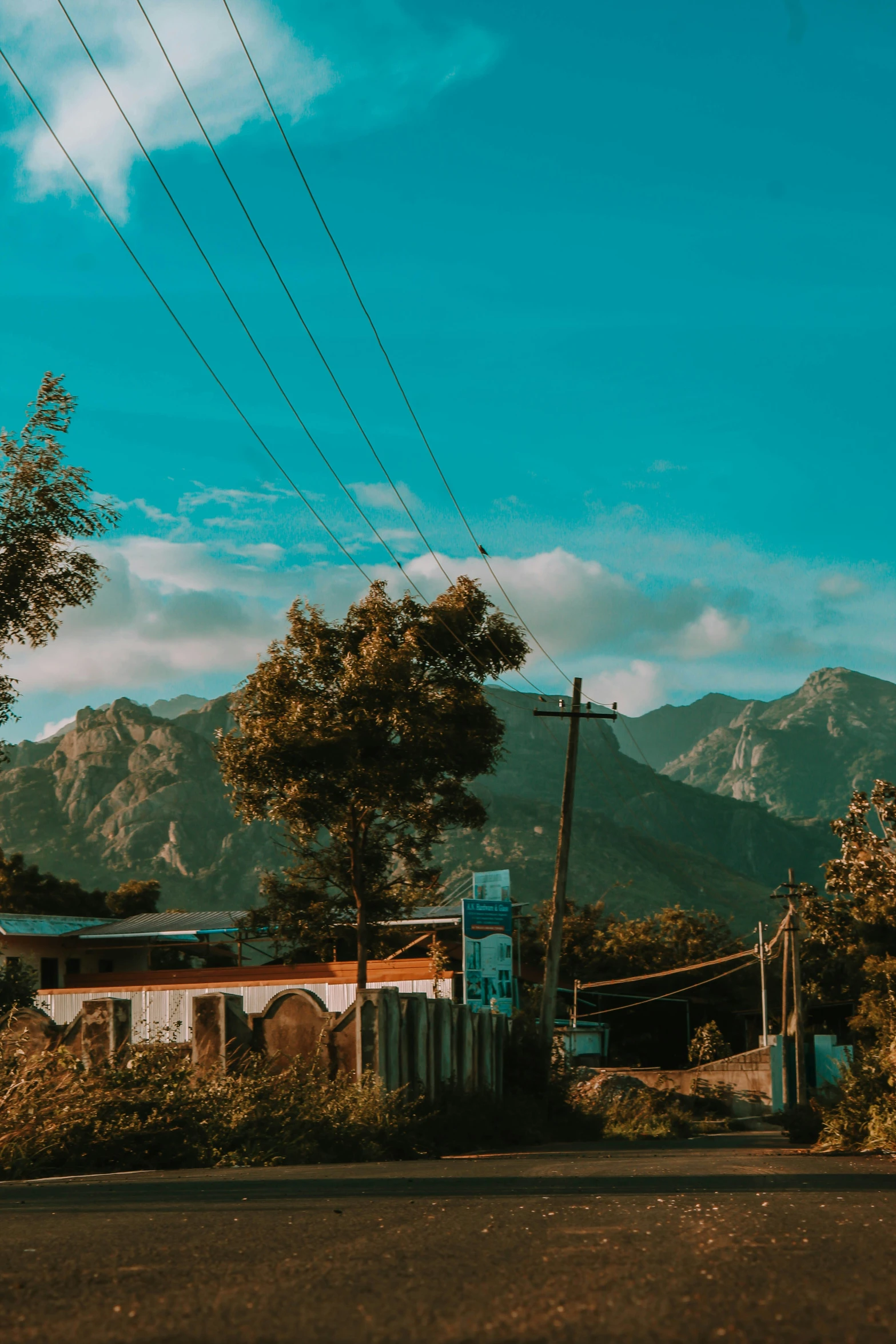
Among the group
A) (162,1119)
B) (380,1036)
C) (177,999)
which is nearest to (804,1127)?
(380,1036)

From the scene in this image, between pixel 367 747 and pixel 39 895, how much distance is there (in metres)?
38.3

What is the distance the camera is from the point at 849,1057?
1494 cm

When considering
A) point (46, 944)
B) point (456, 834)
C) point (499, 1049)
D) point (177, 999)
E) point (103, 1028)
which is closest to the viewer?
point (103, 1028)

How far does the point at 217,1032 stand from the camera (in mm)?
14734

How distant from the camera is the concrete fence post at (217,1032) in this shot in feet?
48.0

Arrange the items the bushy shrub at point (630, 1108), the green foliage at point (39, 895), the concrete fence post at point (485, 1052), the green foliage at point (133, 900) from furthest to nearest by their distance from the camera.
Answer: the green foliage at point (133, 900), the green foliage at point (39, 895), the bushy shrub at point (630, 1108), the concrete fence post at point (485, 1052)

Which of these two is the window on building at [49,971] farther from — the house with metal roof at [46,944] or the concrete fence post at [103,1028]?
the concrete fence post at [103,1028]

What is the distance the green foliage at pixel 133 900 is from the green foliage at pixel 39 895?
837mm

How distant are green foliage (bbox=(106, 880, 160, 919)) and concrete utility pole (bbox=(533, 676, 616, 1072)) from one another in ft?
127

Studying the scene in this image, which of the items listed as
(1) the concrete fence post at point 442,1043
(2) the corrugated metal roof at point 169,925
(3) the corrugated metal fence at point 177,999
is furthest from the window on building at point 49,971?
(1) the concrete fence post at point 442,1043

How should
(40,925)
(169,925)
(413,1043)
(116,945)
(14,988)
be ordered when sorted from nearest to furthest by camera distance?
(413,1043) < (14,988) < (169,925) < (40,925) < (116,945)

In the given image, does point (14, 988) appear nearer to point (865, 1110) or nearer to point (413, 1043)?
point (413, 1043)

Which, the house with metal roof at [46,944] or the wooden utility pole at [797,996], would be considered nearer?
the wooden utility pole at [797,996]

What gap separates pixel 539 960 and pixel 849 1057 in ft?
133
